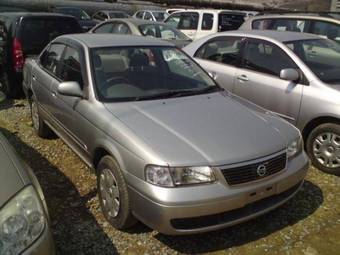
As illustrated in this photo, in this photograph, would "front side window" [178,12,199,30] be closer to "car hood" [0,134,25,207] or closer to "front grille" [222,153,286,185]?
"front grille" [222,153,286,185]

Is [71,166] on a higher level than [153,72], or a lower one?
lower

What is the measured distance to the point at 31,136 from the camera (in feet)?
19.4

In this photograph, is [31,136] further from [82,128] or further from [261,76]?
[261,76]

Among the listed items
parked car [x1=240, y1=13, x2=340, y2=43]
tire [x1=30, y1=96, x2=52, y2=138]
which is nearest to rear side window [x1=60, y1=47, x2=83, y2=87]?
tire [x1=30, y1=96, x2=52, y2=138]

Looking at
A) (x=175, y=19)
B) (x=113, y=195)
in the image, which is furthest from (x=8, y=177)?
(x=175, y=19)

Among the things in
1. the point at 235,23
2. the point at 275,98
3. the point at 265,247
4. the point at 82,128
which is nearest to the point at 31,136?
the point at 82,128

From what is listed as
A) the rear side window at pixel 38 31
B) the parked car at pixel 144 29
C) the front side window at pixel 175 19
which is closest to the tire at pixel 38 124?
the rear side window at pixel 38 31

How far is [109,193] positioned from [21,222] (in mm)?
1420

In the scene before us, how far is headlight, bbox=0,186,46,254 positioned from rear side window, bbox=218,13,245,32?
36.4 feet

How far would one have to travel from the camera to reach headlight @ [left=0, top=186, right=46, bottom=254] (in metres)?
2.06

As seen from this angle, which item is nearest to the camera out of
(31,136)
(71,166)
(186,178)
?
(186,178)

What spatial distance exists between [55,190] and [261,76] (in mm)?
3026

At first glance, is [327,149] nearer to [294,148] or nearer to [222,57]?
[294,148]

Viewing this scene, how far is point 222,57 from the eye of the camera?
20.2 ft
